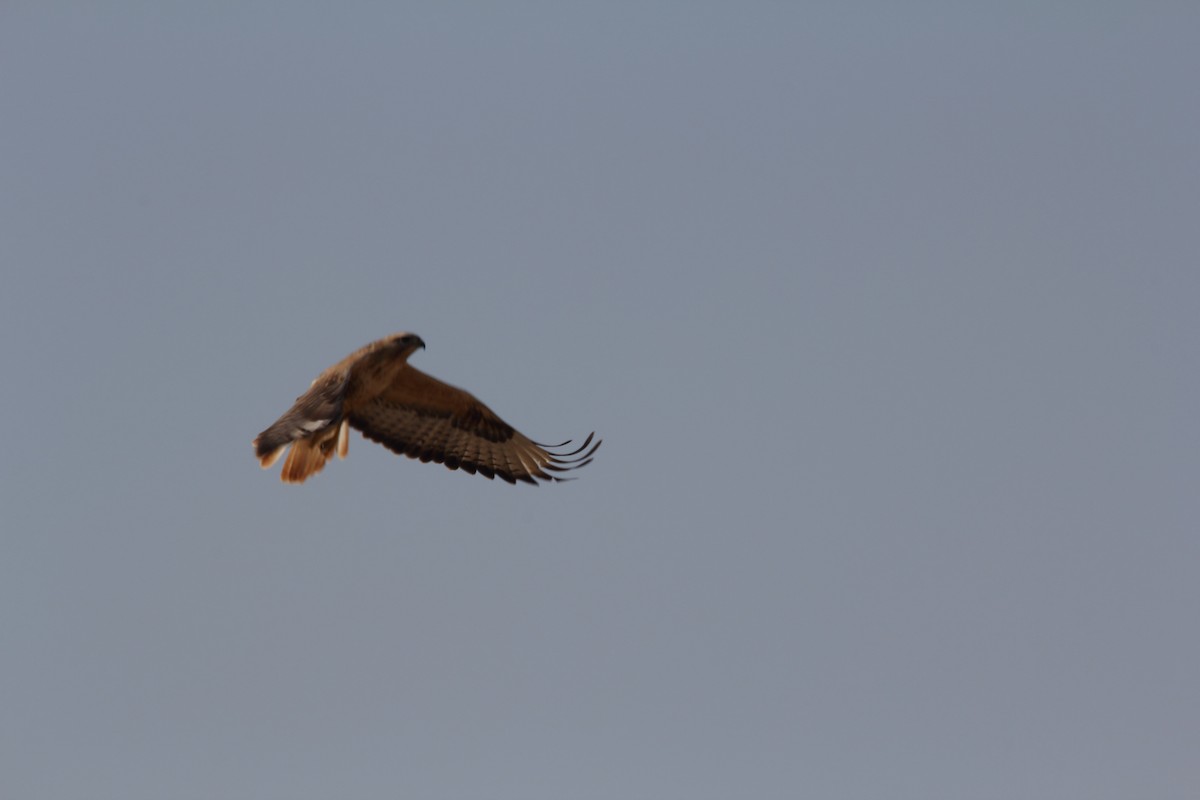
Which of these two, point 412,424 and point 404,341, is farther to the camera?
point 412,424

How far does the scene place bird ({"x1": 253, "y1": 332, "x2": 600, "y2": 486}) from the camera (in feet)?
40.2

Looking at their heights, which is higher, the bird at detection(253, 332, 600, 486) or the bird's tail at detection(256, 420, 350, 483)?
the bird at detection(253, 332, 600, 486)

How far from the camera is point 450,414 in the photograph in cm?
1380

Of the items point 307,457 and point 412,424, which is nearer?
point 307,457

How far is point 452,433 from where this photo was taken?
13.9 metres

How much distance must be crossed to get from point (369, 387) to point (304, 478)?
36.3 inches

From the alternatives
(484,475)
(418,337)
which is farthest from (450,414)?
(418,337)

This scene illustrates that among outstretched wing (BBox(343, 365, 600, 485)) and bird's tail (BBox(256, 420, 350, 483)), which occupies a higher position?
outstretched wing (BBox(343, 365, 600, 485))

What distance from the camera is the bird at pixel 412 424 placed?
1226cm

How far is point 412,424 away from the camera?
13727 mm

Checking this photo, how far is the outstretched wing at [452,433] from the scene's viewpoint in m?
13.5

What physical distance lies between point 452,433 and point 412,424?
372mm

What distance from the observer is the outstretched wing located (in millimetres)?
13484

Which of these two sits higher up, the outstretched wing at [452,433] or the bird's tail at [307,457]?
the outstretched wing at [452,433]
